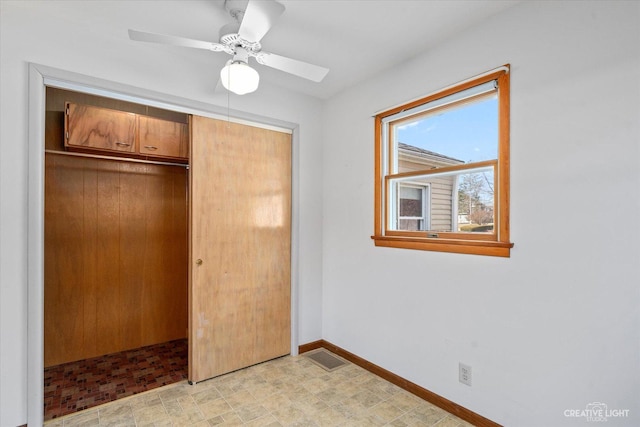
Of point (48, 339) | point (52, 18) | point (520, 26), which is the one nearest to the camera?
point (520, 26)

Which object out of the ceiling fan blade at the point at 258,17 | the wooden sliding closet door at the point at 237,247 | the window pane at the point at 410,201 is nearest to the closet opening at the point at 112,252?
the wooden sliding closet door at the point at 237,247

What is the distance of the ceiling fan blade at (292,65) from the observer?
179cm

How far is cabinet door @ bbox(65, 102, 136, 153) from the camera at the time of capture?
2539 millimetres

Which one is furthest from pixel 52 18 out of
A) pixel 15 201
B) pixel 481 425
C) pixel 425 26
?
pixel 481 425

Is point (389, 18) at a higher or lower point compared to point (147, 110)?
higher

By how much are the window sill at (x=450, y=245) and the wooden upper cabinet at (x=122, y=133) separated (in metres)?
2.03

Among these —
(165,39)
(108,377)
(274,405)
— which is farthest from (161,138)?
(274,405)

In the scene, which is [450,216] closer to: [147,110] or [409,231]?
[409,231]

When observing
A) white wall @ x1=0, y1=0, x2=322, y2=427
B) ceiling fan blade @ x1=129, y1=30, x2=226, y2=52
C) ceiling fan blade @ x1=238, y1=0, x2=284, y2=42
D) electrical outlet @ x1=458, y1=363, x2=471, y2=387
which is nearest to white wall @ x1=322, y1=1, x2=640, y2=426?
electrical outlet @ x1=458, y1=363, x2=471, y2=387

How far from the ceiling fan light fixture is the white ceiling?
0.47 metres

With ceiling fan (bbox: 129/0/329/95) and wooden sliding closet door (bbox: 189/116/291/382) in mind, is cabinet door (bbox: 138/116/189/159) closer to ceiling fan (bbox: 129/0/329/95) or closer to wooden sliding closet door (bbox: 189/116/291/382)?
wooden sliding closet door (bbox: 189/116/291/382)

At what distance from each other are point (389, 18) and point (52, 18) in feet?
6.83

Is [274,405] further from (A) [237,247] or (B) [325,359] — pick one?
(A) [237,247]

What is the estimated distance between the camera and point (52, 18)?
1996 millimetres
